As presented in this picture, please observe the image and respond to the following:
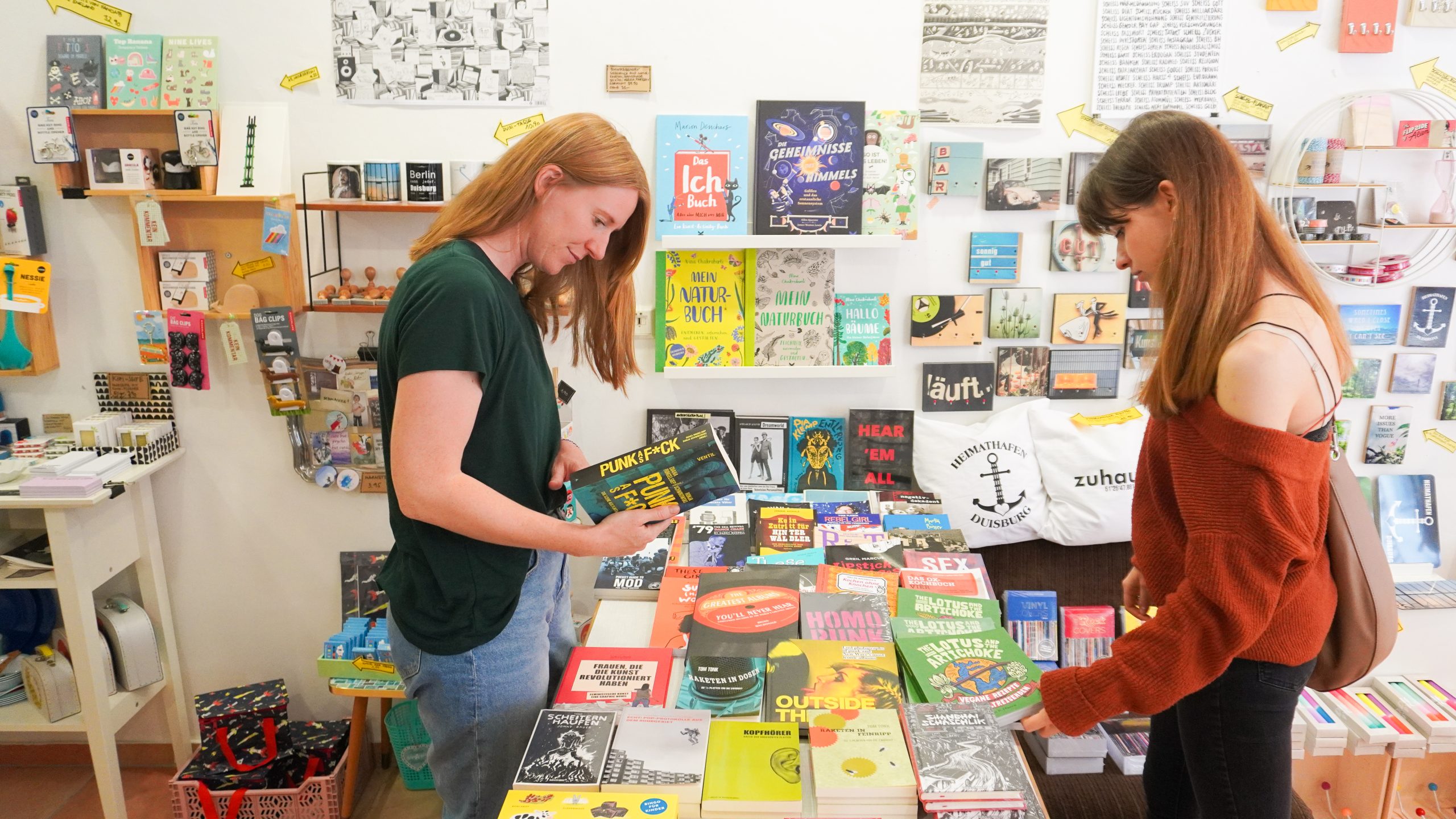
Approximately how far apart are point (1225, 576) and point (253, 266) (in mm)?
2530

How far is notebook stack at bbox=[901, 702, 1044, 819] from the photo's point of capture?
125 cm

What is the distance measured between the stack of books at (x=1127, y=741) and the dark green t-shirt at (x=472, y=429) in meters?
1.56

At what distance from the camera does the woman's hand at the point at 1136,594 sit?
1740 mm

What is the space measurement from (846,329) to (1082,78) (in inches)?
37.4

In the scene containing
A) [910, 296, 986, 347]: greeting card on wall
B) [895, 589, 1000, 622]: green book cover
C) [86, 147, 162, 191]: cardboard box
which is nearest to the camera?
[895, 589, 1000, 622]: green book cover

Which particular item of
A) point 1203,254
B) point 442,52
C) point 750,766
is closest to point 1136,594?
point 1203,254

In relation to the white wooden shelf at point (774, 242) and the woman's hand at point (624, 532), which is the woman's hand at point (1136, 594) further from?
the white wooden shelf at point (774, 242)

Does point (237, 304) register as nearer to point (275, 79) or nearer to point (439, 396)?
point (275, 79)

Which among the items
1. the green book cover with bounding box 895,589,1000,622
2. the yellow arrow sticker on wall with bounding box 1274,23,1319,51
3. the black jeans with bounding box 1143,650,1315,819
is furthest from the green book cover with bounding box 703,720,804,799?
the yellow arrow sticker on wall with bounding box 1274,23,1319,51

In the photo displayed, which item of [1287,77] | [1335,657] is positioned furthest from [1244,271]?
[1287,77]

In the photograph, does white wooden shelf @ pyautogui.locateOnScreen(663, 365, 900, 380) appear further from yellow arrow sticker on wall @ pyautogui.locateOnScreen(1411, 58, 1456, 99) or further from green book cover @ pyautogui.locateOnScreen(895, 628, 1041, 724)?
yellow arrow sticker on wall @ pyautogui.locateOnScreen(1411, 58, 1456, 99)

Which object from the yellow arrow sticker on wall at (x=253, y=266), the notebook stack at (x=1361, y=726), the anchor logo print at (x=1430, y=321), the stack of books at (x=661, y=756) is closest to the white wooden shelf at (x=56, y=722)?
the yellow arrow sticker on wall at (x=253, y=266)

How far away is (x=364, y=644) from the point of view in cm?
262

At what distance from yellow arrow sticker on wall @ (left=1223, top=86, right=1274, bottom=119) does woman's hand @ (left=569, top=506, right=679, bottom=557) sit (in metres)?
2.10
